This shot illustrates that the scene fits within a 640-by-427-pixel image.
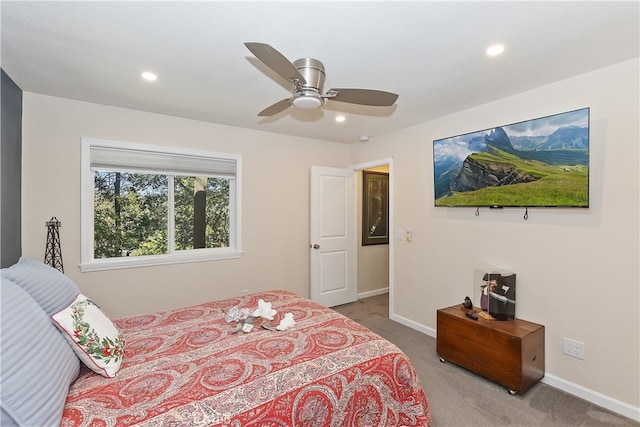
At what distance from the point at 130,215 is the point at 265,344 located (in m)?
2.39

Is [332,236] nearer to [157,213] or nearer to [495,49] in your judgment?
[157,213]

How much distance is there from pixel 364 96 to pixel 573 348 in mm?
2533

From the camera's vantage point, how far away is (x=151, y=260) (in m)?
3.29

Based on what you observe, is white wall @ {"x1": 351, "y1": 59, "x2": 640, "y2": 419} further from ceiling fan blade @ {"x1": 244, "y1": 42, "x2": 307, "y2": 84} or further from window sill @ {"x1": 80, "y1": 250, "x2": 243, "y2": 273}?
window sill @ {"x1": 80, "y1": 250, "x2": 243, "y2": 273}

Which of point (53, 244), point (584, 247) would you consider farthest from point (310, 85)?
point (53, 244)

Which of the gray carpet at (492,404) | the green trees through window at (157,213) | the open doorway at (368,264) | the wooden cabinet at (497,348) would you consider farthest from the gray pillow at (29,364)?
the open doorway at (368,264)

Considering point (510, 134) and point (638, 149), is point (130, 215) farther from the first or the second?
point (638, 149)

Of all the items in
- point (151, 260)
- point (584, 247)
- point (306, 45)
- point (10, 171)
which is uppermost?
point (306, 45)

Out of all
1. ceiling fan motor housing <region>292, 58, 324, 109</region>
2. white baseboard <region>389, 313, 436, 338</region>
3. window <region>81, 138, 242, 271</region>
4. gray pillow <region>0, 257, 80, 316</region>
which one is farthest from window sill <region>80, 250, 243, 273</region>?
ceiling fan motor housing <region>292, 58, 324, 109</region>

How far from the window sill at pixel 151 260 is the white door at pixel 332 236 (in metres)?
1.15

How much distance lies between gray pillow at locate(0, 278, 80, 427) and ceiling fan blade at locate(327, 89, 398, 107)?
1.89 meters

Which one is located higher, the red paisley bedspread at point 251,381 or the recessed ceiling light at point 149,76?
the recessed ceiling light at point 149,76

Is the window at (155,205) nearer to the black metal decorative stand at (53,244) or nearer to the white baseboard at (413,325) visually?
the black metal decorative stand at (53,244)

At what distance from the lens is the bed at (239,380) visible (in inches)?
48.4
